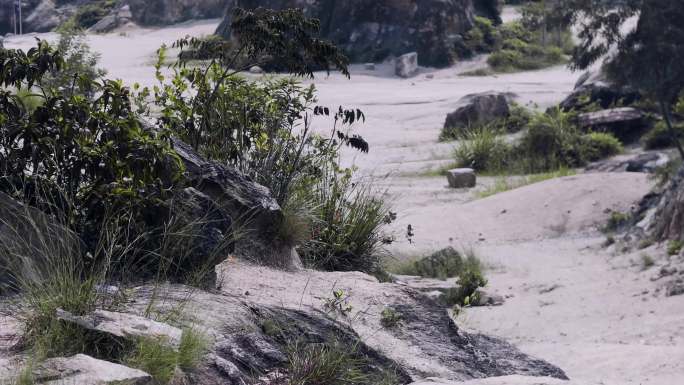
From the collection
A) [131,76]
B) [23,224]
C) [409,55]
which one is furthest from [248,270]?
[409,55]

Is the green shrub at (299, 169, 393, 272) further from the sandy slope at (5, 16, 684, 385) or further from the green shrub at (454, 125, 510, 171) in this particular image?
the green shrub at (454, 125, 510, 171)

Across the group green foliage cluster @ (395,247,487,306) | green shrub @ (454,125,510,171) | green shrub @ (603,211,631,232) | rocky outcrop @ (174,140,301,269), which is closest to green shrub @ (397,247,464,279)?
green foliage cluster @ (395,247,487,306)

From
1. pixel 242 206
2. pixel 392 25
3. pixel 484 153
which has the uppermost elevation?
pixel 242 206

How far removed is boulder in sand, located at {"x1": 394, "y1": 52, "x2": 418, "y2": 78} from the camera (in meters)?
36.1

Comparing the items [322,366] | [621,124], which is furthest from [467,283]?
[621,124]

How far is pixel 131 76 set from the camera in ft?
107

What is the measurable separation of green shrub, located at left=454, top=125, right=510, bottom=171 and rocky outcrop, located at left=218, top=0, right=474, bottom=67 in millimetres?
14405

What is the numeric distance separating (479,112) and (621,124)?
135 inches

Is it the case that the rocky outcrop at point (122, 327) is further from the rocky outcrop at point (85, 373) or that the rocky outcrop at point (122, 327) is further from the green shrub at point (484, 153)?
the green shrub at point (484, 153)

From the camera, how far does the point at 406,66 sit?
36094 millimetres

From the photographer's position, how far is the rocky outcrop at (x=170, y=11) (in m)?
48.0

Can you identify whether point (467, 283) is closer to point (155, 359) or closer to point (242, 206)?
point (242, 206)

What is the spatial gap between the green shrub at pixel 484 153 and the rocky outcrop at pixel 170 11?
86.8 feet

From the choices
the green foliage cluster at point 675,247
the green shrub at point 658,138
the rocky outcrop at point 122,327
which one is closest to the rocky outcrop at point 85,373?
the rocky outcrop at point 122,327
